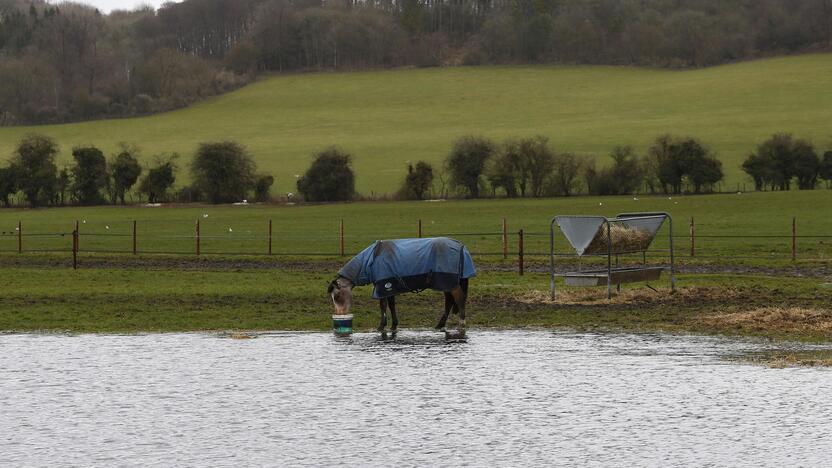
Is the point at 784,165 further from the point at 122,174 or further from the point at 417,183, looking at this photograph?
the point at 122,174

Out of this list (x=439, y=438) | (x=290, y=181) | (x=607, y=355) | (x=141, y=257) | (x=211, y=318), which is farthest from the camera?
(x=290, y=181)

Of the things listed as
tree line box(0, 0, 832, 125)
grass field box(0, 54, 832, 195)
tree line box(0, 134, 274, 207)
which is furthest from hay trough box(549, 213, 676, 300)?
tree line box(0, 0, 832, 125)

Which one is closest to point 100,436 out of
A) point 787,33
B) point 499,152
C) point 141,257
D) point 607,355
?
point 607,355

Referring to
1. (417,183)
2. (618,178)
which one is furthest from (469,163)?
(618,178)

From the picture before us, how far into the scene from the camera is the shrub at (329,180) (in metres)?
76.2

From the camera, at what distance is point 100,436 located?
13.1 metres

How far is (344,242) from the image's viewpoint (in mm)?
48844

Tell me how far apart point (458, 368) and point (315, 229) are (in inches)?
1559

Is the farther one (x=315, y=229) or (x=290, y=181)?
(x=290, y=181)

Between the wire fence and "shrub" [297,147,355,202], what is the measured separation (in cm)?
1672

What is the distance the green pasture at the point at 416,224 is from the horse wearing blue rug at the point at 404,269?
1808cm

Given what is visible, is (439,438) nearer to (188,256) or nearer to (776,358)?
(776,358)

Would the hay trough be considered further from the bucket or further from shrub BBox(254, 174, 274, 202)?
shrub BBox(254, 174, 274, 202)

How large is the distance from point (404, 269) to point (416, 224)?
118ft
